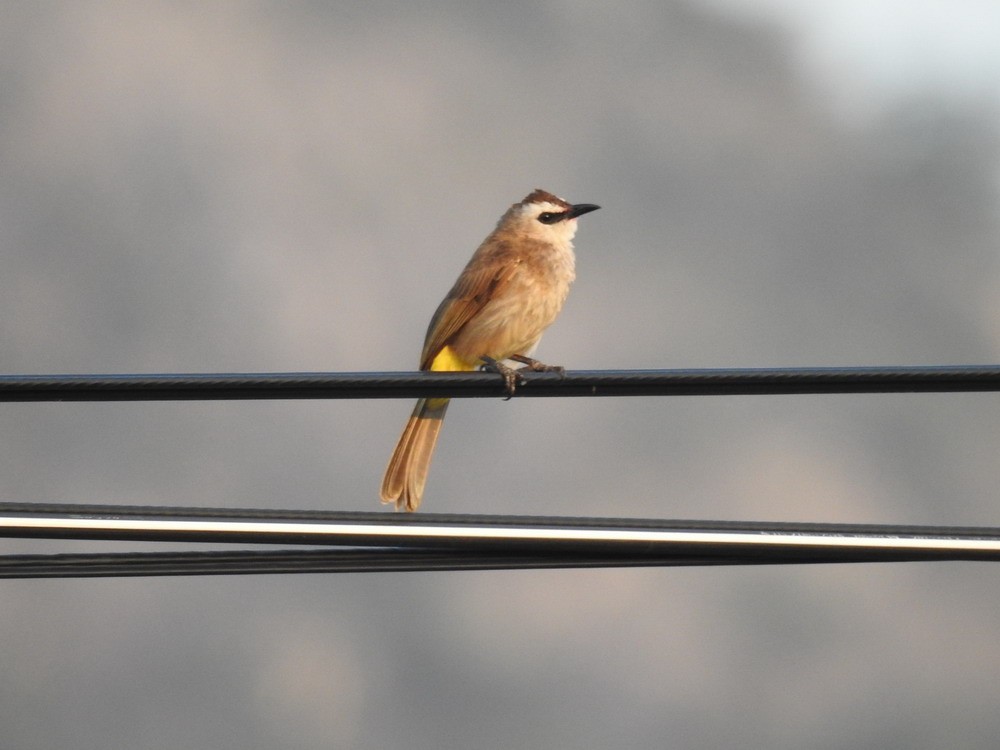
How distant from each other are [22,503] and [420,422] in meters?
4.50

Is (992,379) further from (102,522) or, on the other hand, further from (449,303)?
(449,303)

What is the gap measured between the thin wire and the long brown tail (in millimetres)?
3388

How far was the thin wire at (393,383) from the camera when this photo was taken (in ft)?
13.9

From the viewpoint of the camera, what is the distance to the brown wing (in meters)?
8.42

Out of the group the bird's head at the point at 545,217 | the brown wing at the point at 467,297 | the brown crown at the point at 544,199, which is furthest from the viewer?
the brown crown at the point at 544,199

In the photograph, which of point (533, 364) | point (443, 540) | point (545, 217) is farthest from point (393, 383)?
point (545, 217)

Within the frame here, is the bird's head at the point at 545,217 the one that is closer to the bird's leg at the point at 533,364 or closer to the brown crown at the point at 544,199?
the brown crown at the point at 544,199

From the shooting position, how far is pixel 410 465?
26.0 ft

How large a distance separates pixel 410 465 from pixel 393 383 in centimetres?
352

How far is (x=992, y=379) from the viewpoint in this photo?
4.23 meters

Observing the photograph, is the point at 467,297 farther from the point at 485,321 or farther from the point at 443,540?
the point at 443,540

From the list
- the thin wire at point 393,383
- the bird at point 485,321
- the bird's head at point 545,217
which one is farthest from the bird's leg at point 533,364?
the thin wire at point 393,383

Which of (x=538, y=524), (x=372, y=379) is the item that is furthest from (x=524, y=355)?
(x=538, y=524)

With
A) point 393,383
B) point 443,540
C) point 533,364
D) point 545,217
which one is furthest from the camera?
point 545,217
